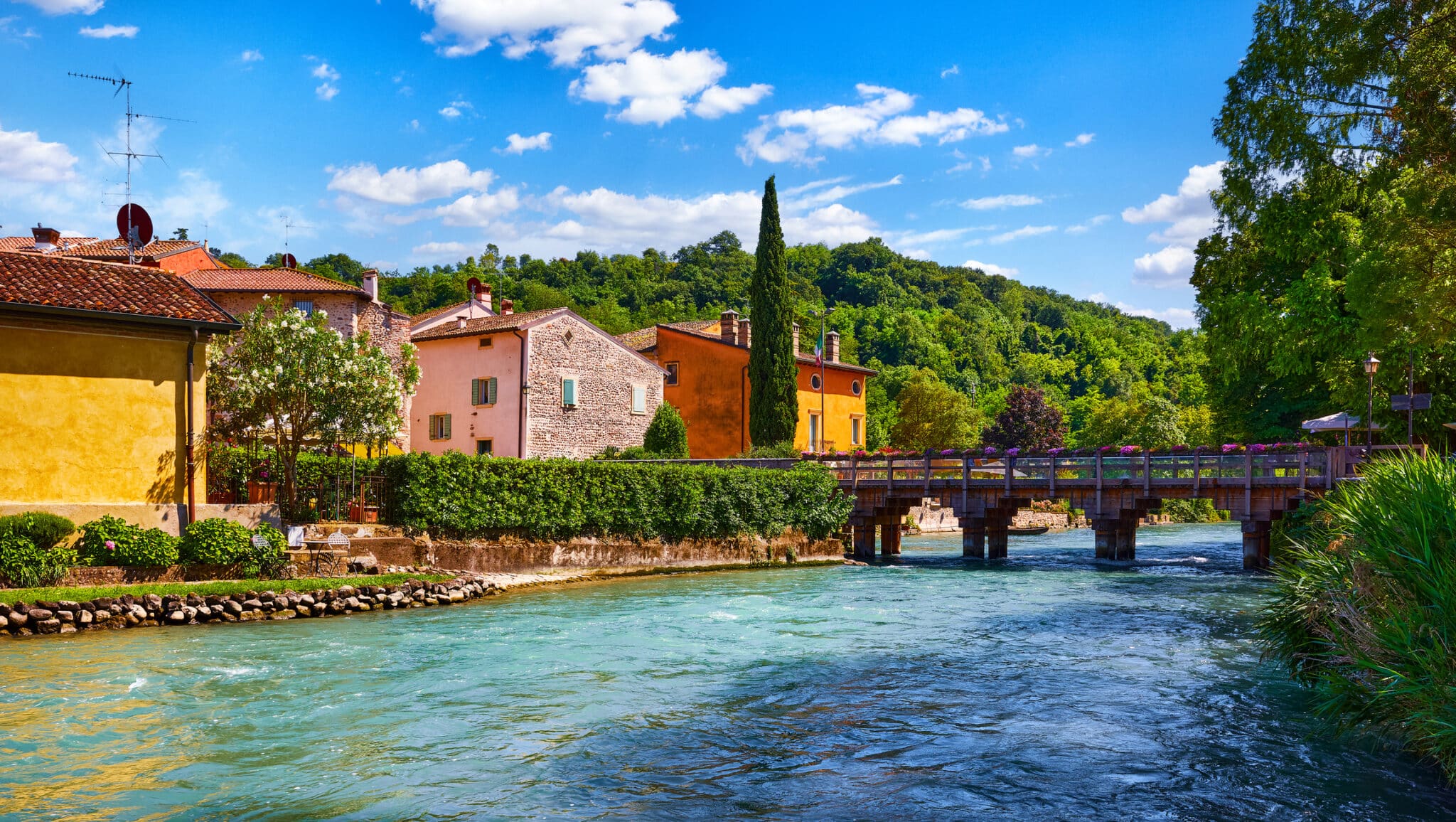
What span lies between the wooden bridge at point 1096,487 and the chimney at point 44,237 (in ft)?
107

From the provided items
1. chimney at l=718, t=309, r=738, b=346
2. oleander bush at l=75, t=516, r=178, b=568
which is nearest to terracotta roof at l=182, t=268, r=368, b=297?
chimney at l=718, t=309, r=738, b=346

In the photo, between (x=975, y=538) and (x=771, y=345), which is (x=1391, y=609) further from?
(x=771, y=345)

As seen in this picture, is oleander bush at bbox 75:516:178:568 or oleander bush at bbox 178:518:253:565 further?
oleander bush at bbox 178:518:253:565

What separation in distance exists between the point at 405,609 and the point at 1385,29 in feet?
62.1

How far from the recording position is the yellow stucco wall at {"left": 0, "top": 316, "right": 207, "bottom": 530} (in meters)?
18.1

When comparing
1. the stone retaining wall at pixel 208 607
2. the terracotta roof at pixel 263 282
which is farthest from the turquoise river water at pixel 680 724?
the terracotta roof at pixel 263 282

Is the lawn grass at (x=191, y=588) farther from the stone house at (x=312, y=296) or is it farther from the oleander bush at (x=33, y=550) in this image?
the stone house at (x=312, y=296)

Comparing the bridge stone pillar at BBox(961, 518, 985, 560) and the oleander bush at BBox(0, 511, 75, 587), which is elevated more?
the oleander bush at BBox(0, 511, 75, 587)

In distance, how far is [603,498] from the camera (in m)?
27.1

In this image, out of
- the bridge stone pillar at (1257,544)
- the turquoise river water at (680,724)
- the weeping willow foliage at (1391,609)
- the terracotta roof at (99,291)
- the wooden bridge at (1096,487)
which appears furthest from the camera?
the bridge stone pillar at (1257,544)

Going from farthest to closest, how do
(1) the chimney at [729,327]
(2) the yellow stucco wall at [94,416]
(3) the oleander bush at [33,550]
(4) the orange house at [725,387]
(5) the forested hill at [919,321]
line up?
(5) the forested hill at [919,321], (1) the chimney at [729,327], (4) the orange house at [725,387], (2) the yellow stucco wall at [94,416], (3) the oleander bush at [33,550]

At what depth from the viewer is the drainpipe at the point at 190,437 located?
1981cm

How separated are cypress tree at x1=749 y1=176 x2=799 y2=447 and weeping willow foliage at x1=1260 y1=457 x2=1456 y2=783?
31.3 meters

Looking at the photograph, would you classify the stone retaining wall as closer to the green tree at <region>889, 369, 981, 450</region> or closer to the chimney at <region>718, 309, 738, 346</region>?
the chimney at <region>718, 309, 738, 346</region>
